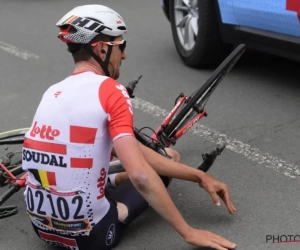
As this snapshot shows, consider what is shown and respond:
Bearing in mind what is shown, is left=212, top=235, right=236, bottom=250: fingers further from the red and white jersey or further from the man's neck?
the man's neck

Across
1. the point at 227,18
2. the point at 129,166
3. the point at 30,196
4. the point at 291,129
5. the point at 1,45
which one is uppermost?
the point at 129,166

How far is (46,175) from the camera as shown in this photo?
3.21 meters

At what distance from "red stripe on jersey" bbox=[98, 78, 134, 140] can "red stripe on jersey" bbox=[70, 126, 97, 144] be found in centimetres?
11

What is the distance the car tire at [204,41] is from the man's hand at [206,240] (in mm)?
3341

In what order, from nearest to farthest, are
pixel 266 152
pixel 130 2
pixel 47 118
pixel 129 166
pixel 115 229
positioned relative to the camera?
pixel 129 166, pixel 47 118, pixel 115 229, pixel 266 152, pixel 130 2

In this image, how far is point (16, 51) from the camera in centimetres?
818

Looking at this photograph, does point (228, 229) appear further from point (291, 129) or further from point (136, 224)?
point (291, 129)

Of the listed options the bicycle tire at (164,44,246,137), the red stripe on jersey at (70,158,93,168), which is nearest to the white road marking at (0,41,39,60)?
the bicycle tire at (164,44,246,137)

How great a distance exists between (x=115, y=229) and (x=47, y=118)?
67 centimetres

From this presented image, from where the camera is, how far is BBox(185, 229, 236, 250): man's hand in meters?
3.13

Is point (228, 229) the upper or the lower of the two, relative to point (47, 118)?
lower

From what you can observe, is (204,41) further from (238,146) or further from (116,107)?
(116,107)

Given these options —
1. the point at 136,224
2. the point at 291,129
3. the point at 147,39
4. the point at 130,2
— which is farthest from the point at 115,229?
the point at 130,2

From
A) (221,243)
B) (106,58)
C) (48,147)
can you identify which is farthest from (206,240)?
(106,58)
